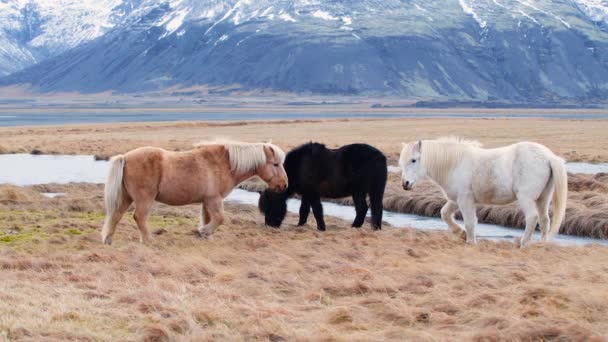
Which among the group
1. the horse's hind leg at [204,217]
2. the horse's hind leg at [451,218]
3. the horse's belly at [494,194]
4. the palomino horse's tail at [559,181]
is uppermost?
the palomino horse's tail at [559,181]

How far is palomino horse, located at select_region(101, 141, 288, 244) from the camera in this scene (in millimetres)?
13531

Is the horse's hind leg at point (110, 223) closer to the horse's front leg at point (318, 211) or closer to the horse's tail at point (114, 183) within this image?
the horse's tail at point (114, 183)

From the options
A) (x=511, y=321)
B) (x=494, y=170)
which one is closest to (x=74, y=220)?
(x=494, y=170)

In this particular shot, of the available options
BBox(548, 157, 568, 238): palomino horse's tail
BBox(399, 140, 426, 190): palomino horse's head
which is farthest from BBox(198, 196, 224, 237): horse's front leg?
BBox(548, 157, 568, 238): palomino horse's tail

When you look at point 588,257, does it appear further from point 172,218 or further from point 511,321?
point 172,218

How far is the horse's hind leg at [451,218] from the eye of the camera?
15026mm

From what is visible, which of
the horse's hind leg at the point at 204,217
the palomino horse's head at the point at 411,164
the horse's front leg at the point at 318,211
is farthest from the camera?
the horse's front leg at the point at 318,211

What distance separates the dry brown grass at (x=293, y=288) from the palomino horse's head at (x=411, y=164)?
3.74ft

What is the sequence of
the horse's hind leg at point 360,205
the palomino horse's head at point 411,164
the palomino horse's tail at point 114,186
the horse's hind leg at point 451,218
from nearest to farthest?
the palomino horse's tail at point 114,186 → the palomino horse's head at point 411,164 → the horse's hind leg at point 451,218 → the horse's hind leg at point 360,205

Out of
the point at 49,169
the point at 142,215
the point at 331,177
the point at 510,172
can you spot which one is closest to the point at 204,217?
the point at 142,215

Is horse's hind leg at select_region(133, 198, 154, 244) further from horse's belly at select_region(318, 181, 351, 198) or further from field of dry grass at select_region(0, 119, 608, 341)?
horse's belly at select_region(318, 181, 351, 198)

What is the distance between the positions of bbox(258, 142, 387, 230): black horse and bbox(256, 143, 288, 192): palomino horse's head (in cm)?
134

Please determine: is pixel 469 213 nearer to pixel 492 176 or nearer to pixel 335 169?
pixel 492 176

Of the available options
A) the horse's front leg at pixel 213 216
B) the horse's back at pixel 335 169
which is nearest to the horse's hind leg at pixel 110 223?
the horse's front leg at pixel 213 216
